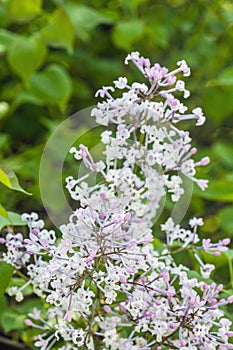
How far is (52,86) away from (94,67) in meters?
0.28

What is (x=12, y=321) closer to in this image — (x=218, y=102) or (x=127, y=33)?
(x=127, y=33)

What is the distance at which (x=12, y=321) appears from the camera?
2.36 ft

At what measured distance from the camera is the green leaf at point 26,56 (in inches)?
41.1

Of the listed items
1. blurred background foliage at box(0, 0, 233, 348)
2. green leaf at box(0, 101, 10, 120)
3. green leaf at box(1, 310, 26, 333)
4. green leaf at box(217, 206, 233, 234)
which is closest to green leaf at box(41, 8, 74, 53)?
blurred background foliage at box(0, 0, 233, 348)

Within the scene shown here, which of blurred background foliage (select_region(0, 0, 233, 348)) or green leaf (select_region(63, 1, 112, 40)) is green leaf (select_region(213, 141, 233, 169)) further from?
green leaf (select_region(63, 1, 112, 40))

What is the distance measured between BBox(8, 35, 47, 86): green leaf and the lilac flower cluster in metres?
0.45

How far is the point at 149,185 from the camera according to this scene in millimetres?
595

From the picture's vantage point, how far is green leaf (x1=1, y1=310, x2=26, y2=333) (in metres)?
0.71

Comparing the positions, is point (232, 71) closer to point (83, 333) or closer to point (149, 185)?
point (149, 185)

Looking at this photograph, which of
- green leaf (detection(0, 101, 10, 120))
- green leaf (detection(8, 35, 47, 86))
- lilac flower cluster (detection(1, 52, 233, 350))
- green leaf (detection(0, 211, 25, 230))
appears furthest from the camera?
green leaf (detection(0, 101, 10, 120))

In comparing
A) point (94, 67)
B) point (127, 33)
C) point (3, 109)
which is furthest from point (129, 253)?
point (94, 67)

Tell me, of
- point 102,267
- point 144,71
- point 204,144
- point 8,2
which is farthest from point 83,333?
point 204,144

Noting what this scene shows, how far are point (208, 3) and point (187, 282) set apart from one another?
105 centimetres

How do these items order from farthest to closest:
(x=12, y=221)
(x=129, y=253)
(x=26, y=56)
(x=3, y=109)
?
(x=3, y=109)
(x=26, y=56)
(x=12, y=221)
(x=129, y=253)
